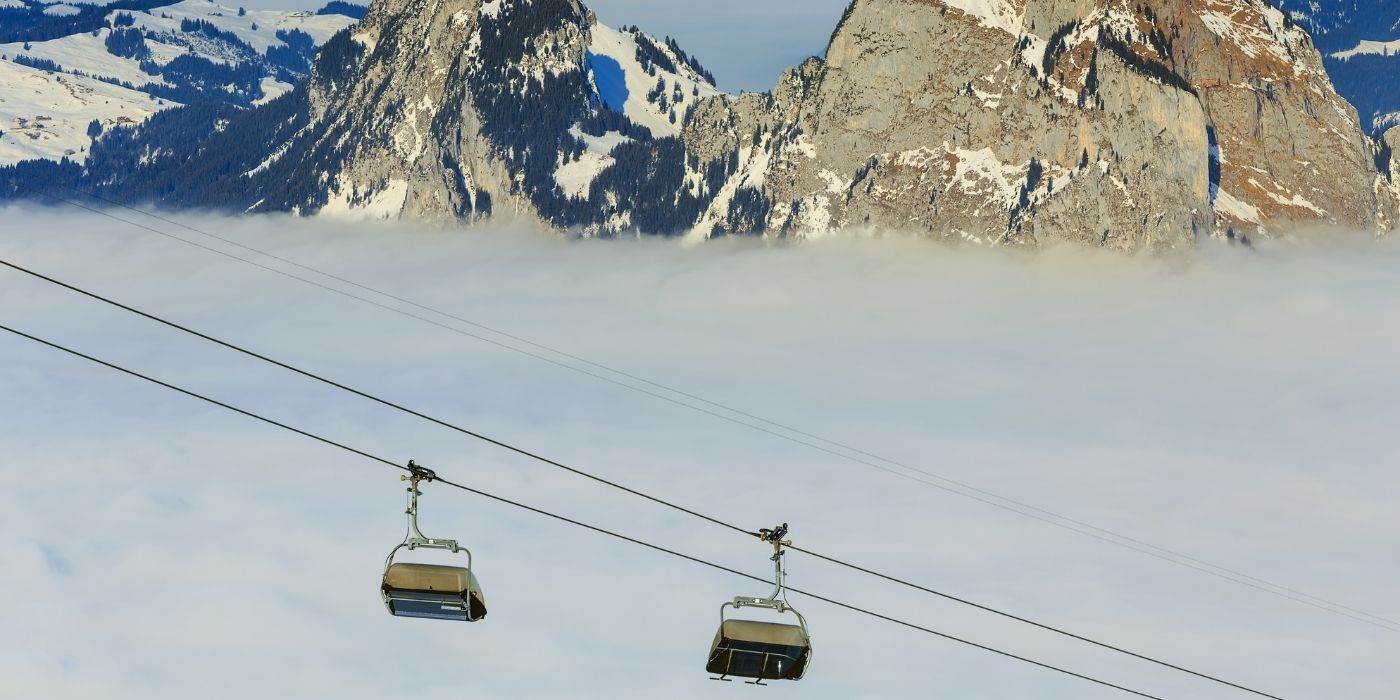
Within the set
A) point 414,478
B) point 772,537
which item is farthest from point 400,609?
point 772,537

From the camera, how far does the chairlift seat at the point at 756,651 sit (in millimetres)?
64500

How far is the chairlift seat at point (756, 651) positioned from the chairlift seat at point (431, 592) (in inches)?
295

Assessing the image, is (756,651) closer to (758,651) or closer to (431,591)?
(758,651)

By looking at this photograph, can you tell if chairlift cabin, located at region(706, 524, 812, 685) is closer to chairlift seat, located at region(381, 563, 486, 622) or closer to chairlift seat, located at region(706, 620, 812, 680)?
chairlift seat, located at region(706, 620, 812, 680)

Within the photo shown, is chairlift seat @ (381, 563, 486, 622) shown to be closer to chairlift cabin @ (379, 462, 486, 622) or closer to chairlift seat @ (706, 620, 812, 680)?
chairlift cabin @ (379, 462, 486, 622)

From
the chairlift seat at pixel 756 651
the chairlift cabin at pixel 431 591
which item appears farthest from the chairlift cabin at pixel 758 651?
the chairlift cabin at pixel 431 591

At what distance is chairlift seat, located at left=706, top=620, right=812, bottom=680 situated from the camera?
64.5 m

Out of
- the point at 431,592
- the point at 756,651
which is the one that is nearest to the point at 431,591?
the point at 431,592

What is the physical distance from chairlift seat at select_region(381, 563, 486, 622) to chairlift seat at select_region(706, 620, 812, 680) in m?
7.49

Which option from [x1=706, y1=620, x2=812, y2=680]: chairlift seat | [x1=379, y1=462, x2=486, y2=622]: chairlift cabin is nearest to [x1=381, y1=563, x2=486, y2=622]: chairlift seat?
[x1=379, y1=462, x2=486, y2=622]: chairlift cabin

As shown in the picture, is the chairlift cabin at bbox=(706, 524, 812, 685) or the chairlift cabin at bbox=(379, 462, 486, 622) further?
the chairlift cabin at bbox=(706, 524, 812, 685)

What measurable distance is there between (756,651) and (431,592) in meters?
10.1

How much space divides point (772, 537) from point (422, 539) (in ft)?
35.1

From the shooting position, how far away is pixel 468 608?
62.8 metres
